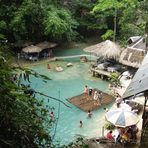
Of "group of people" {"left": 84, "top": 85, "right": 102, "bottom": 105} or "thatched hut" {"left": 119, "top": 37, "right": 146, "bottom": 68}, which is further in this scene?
"thatched hut" {"left": 119, "top": 37, "right": 146, "bottom": 68}

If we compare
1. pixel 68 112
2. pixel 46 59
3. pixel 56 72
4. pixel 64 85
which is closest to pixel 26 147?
pixel 68 112

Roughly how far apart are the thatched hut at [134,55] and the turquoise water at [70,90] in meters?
1.67

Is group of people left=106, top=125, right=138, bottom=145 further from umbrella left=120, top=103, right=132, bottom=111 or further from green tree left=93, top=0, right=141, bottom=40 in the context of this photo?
green tree left=93, top=0, right=141, bottom=40

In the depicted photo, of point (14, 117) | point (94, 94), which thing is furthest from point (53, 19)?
point (14, 117)

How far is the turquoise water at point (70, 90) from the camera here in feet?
40.5

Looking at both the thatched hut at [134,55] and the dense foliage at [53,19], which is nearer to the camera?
the thatched hut at [134,55]

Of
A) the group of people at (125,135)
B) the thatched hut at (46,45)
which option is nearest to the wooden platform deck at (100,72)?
the thatched hut at (46,45)

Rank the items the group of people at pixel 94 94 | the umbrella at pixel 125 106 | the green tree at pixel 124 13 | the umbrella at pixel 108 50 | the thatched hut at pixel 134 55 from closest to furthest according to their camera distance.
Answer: the umbrella at pixel 125 106
the group of people at pixel 94 94
the thatched hut at pixel 134 55
the umbrella at pixel 108 50
the green tree at pixel 124 13

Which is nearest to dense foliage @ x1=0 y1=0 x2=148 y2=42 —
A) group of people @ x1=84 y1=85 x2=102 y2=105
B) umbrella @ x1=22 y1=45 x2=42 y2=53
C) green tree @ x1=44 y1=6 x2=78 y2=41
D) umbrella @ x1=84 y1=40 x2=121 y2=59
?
green tree @ x1=44 y1=6 x2=78 y2=41

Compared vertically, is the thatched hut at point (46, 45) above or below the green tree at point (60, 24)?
below

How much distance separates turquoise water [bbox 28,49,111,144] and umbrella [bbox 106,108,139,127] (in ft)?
4.17

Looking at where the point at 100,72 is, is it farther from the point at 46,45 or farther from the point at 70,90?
the point at 46,45

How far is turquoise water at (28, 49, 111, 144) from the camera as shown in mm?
12359

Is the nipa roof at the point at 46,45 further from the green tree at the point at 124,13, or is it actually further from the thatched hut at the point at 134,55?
the thatched hut at the point at 134,55
